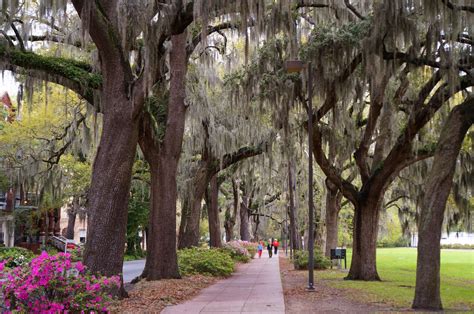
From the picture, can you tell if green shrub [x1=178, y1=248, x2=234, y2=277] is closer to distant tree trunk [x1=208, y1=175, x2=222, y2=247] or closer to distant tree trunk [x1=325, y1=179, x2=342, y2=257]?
distant tree trunk [x1=325, y1=179, x2=342, y2=257]

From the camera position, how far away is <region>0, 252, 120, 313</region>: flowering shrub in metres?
6.81

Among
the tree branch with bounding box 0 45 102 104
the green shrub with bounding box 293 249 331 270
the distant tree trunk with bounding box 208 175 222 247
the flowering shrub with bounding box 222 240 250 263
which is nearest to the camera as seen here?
the tree branch with bounding box 0 45 102 104

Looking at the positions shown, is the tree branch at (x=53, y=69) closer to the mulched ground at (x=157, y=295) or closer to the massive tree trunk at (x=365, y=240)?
the mulched ground at (x=157, y=295)

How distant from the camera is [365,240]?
18297 mm

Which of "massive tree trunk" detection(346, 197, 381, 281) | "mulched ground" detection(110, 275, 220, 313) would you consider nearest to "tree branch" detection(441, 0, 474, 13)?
"massive tree trunk" detection(346, 197, 381, 281)

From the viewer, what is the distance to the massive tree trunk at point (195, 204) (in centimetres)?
2231

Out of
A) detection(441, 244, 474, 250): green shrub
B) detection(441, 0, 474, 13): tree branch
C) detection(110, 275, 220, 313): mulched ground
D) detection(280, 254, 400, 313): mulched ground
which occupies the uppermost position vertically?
detection(441, 0, 474, 13): tree branch

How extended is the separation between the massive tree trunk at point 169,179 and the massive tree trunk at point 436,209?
7.30 meters

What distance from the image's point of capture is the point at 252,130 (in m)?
21.0

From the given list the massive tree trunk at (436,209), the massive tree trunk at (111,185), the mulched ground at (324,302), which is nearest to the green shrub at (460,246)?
the mulched ground at (324,302)

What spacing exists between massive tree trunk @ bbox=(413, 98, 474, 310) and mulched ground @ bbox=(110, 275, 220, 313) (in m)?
5.01

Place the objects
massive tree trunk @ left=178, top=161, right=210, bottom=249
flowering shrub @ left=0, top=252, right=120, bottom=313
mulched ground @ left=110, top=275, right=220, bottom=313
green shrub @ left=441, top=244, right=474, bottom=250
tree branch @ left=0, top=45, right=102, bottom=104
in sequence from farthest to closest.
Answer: green shrub @ left=441, top=244, right=474, bottom=250
massive tree trunk @ left=178, top=161, right=210, bottom=249
tree branch @ left=0, top=45, right=102, bottom=104
mulched ground @ left=110, top=275, right=220, bottom=313
flowering shrub @ left=0, top=252, right=120, bottom=313

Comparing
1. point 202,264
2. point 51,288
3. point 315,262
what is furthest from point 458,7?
point 315,262

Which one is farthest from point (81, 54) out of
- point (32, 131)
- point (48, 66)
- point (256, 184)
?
point (256, 184)
